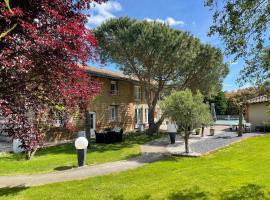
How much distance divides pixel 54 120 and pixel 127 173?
581cm

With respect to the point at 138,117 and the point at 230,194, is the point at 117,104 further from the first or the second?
the point at 230,194

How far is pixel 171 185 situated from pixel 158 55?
17.6 m

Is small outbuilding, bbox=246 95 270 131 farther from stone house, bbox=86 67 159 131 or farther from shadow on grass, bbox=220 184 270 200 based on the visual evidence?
shadow on grass, bbox=220 184 270 200

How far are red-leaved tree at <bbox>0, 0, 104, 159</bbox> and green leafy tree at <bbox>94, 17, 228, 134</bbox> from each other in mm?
19095

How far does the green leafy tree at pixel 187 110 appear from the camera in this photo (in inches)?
655

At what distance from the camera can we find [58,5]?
5516 mm

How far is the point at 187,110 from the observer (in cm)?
1669

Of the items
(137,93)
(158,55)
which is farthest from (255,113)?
(158,55)

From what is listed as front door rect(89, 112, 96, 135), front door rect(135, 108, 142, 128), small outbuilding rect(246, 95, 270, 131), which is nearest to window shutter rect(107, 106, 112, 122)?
front door rect(89, 112, 96, 135)

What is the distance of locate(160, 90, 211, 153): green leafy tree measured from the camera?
16.6m

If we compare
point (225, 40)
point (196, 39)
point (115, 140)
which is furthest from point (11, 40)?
point (196, 39)

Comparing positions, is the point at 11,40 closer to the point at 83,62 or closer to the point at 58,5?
the point at 58,5

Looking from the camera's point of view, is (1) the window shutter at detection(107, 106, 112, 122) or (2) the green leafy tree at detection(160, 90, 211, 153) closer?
(2) the green leafy tree at detection(160, 90, 211, 153)

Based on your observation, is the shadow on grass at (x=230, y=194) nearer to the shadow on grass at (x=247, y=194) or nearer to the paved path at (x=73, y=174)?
the shadow on grass at (x=247, y=194)
